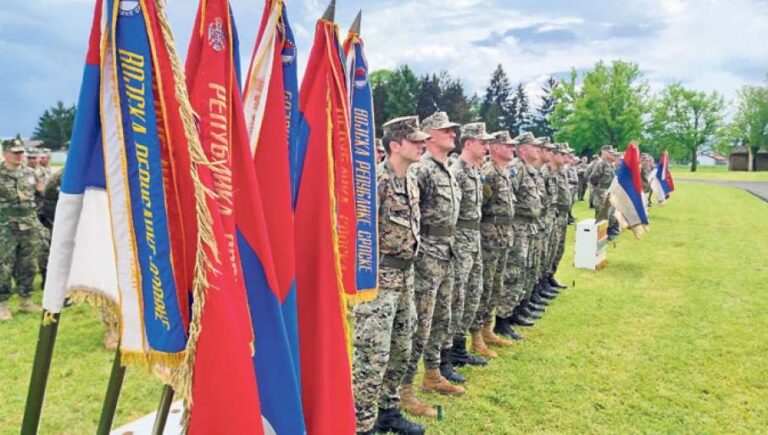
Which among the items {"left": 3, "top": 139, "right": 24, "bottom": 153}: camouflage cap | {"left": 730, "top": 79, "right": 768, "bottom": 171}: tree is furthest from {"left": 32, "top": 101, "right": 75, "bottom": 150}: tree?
{"left": 730, "top": 79, "right": 768, "bottom": 171}: tree

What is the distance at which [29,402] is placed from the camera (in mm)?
1725

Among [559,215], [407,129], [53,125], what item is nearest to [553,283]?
[559,215]

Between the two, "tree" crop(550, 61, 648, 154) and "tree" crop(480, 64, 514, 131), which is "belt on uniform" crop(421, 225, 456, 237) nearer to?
"tree" crop(550, 61, 648, 154)

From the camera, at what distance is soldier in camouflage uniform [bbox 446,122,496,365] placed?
15.8 ft

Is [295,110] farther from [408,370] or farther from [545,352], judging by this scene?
[545,352]

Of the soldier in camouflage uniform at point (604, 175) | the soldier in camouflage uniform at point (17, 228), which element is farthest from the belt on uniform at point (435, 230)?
the soldier in camouflage uniform at point (604, 175)

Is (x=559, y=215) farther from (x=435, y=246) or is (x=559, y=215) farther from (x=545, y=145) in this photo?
(x=435, y=246)

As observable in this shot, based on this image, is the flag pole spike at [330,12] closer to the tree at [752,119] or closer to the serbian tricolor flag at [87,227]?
the serbian tricolor flag at [87,227]

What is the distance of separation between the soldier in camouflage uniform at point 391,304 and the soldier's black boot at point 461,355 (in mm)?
1444

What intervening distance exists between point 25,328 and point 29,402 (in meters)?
5.44

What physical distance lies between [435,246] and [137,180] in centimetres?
291

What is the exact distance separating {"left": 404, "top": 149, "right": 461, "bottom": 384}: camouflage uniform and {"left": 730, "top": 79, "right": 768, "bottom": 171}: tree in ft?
235

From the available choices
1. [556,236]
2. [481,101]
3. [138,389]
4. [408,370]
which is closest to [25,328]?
[138,389]

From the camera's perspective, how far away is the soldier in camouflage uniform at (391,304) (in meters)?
3.53
